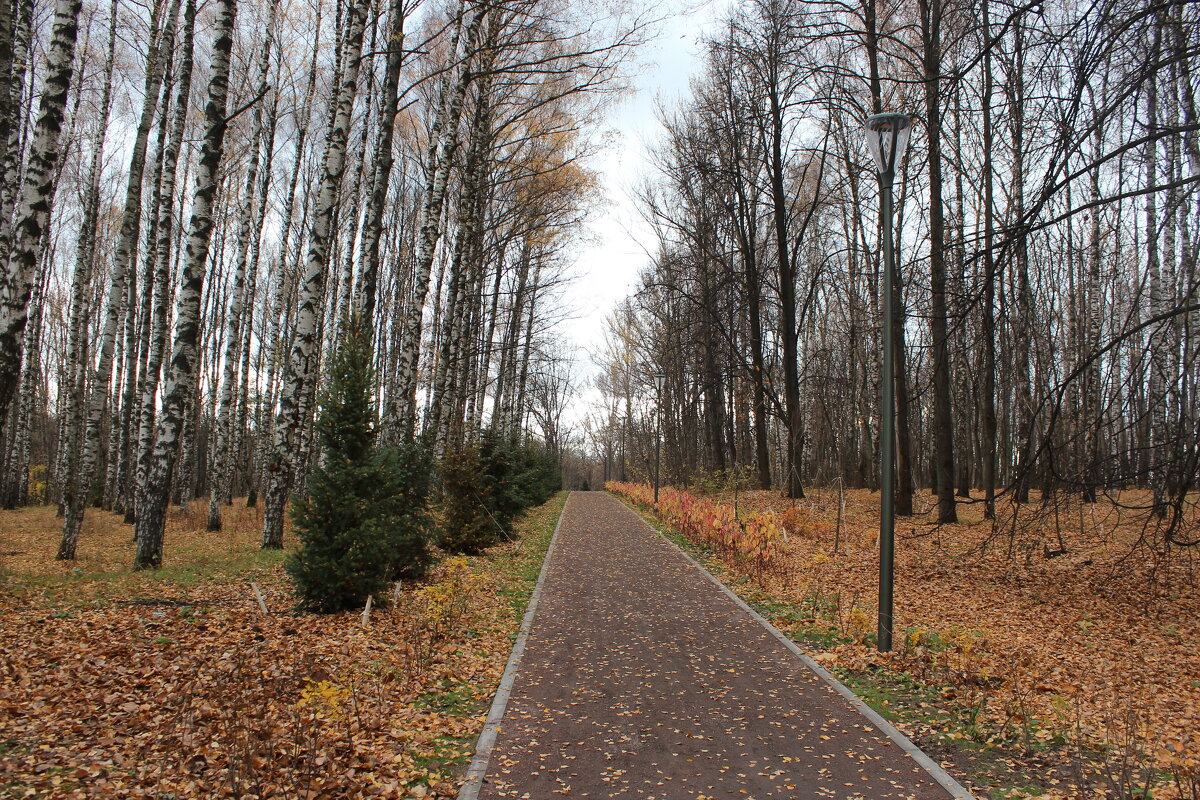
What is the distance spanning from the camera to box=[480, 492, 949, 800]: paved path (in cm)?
371

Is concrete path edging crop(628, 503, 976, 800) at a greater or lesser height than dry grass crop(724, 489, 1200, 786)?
lesser

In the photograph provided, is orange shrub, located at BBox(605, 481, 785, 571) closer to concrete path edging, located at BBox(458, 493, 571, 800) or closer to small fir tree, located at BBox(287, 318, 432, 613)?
concrete path edging, located at BBox(458, 493, 571, 800)

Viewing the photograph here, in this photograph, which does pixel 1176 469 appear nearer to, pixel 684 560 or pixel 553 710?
pixel 553 710

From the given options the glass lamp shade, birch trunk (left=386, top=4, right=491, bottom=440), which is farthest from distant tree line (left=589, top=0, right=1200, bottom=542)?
birch trunk (left=386, top=4, right=491, bottom=440)

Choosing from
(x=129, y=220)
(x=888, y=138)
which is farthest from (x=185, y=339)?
(x=888, y=138)

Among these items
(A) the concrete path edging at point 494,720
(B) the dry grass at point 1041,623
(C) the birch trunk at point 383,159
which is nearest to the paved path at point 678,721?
(A) the concrete path edging at point 494,720

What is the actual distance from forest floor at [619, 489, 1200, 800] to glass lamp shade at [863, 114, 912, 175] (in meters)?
3.65

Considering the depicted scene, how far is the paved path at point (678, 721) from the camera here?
3707mm

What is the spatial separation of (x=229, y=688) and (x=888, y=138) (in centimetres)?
722

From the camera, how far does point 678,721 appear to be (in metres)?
4.65

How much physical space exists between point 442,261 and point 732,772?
22.0m

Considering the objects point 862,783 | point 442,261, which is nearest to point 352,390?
point 862,783

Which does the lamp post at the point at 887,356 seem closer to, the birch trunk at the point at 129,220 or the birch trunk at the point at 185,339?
the birch trunk at the point at 185,339

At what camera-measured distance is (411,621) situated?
698 centimetres
